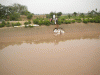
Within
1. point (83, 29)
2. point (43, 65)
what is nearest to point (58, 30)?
point (83, 29)

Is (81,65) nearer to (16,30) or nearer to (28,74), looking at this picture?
(28,74)

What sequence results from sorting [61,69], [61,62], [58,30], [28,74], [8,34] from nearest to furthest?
[28,74]
[61,69]
[61,62]
[8,34]
[58,30]

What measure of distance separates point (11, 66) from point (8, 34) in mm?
3854

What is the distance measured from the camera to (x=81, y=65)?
242cm

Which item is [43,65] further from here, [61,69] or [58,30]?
[58,30]

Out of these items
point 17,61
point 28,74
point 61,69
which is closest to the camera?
point 28,74

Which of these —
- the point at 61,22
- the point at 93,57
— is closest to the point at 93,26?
the point at 61,22

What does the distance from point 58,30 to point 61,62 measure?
422 cm

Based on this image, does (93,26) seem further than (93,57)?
Yes

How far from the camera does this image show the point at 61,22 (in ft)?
24.1

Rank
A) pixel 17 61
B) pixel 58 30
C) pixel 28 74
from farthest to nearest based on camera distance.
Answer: pixel 58 30 → pixel 17 61 → pixel 28 74

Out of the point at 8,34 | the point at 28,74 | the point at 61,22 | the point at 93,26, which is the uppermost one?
the point at 61,22

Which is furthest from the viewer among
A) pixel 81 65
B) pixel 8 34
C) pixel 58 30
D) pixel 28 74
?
pixel 58 30

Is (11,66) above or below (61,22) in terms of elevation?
below
